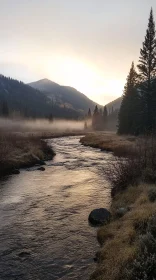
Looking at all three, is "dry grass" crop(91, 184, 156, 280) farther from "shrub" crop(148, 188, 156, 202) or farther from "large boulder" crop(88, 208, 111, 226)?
"large boulder" crop(88, 208, 111, 226)

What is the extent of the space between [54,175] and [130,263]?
17.0 m

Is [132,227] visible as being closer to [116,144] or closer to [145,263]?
[145,263]

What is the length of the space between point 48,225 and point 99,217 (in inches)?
99.1

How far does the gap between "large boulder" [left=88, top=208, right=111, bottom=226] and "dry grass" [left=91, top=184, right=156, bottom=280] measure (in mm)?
331

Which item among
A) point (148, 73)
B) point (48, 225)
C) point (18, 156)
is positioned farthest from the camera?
point (148, 73)

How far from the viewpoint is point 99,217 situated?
1391cm

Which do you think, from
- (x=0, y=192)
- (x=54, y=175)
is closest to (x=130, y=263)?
(x=0, y=192)

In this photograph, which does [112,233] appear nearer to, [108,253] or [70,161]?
[108,253]

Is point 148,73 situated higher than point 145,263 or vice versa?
point 148,73

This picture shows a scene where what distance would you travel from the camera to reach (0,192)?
19.2 metres

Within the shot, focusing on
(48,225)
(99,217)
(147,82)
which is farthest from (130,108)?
(48,225)

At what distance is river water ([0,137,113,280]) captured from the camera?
32.3 ft

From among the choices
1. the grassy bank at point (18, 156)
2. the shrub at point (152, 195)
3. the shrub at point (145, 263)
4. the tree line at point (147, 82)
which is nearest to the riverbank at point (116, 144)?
the tree line at point (147, 82)

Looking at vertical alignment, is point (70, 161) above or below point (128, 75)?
below
